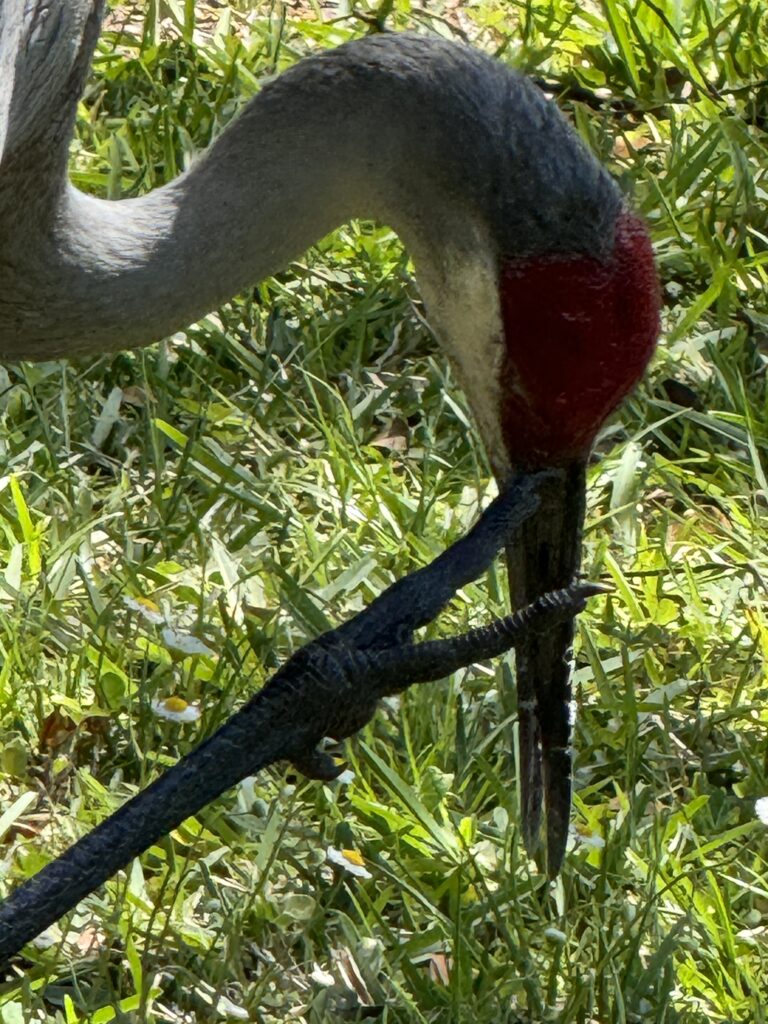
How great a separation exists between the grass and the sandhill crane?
633 millimetres

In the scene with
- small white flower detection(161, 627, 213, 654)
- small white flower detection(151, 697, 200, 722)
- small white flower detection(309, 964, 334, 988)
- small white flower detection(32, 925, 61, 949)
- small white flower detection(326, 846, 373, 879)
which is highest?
small white flower detection(161, 627, 213, 654)

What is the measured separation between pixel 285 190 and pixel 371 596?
1144 millimetres

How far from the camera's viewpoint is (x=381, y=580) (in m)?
4.32

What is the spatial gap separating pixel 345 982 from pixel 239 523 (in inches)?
50.0

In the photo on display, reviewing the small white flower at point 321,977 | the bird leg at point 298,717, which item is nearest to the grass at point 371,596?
the small white flower at point 321,977

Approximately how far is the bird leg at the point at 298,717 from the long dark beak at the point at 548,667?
0.34 meters

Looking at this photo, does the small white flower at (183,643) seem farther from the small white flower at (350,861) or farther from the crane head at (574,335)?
the crane head at (574,335)

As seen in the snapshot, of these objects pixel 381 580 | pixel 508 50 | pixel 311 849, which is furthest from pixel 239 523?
pixel 508 50

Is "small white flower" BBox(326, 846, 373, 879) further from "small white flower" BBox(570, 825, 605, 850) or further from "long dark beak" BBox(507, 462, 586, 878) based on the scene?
"small white flower" BBox(570, 825, 605, 850)

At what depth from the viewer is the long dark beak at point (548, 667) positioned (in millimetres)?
3650

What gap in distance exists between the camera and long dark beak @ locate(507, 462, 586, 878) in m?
3.65

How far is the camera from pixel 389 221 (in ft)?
11.4

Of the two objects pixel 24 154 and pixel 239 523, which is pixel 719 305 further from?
pixel 24 154

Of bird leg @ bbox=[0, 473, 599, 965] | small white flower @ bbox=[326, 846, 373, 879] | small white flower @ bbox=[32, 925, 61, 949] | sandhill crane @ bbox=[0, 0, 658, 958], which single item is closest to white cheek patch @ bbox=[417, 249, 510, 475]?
sandhill crane @ bbox=[0, 0, 658, 958]
